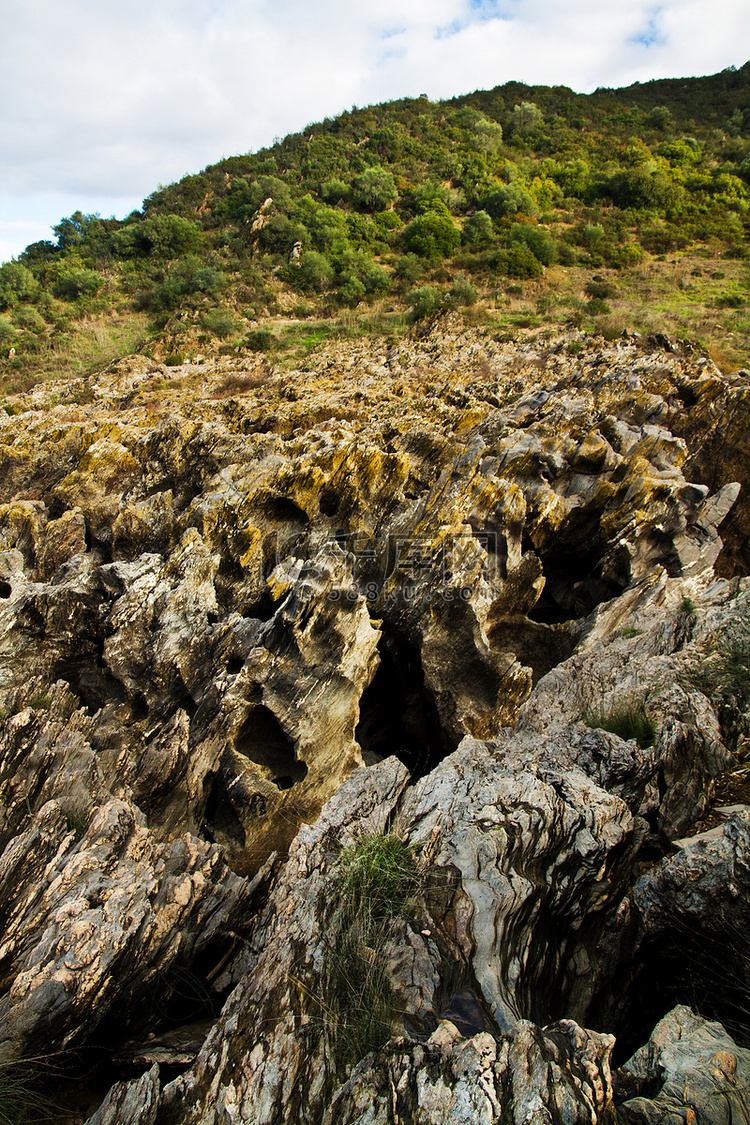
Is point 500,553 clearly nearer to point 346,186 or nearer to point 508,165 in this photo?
point 346,186

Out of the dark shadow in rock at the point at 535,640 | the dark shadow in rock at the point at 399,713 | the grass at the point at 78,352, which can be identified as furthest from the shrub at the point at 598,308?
the dark shadow in rock at the point at 399,713

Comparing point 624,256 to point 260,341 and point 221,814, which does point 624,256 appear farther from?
point 221,814

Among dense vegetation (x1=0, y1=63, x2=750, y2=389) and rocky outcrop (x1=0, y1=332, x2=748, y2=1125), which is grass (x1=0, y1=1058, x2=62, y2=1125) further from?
dense vegetation (x1=0, y1=63, x2=750, y2=389)

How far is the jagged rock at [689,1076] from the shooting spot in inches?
81.0

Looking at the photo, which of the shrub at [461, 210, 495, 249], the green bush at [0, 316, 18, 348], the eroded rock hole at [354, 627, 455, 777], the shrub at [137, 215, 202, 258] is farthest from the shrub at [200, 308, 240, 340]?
the eroded rock hole at [354, 627, 455, 777]

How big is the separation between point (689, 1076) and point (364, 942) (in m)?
1.86

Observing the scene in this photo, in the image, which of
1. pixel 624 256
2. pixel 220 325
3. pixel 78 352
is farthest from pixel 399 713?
pixel 624 256

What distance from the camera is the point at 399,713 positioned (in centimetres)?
1067

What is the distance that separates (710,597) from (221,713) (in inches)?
307

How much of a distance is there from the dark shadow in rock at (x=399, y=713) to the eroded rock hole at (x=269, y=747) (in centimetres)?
192

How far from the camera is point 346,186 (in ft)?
171

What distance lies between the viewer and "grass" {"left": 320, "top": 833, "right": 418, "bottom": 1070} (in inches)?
114

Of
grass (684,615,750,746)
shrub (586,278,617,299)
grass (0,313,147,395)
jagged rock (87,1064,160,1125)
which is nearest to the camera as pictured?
jagged rock (87,1064,160,1125)

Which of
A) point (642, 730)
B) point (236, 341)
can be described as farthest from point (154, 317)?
point (642, 730)
